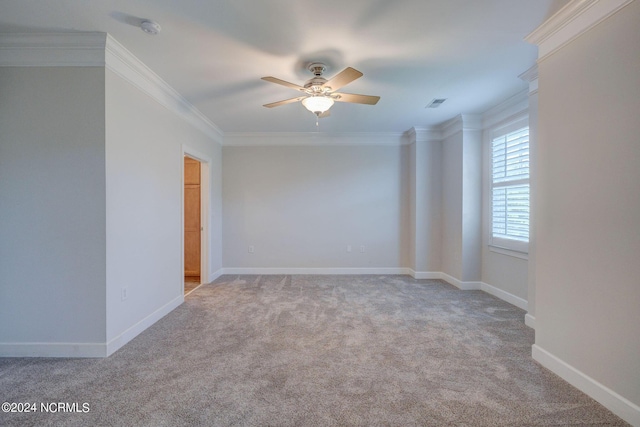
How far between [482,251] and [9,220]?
5468 millimetres

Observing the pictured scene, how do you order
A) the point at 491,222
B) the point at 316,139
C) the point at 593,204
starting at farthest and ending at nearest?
the point at 316,139 → the point at 491,222 → the point at 593,204

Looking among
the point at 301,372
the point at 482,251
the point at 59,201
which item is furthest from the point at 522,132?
the point at 59,201

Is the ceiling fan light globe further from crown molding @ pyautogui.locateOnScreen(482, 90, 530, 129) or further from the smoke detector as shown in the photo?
crown molding @ pyautogui.locateOnScreen(482, 90, 530, 129)

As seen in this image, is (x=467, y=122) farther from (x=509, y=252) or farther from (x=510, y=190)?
(x=509, y=252)

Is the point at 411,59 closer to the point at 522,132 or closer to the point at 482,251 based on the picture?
the point at 522,132

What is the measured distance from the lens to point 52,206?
94.9 inches

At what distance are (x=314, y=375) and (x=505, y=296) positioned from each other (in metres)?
3.11

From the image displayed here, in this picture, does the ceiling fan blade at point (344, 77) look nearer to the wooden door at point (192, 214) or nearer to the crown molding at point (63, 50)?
the crown molding at point (63, 50)

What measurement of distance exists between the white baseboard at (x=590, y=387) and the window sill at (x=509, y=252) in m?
1.49

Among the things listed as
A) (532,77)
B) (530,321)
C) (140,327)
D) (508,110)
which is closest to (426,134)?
(508,110)

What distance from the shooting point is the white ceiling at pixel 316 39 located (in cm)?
202

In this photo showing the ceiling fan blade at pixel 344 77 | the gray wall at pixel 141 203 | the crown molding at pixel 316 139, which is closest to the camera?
the ceiling fan blade at pixel 344 77

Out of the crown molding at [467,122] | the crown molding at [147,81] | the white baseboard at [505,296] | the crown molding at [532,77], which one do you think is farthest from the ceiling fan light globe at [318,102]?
the white baseboard at [505,296]

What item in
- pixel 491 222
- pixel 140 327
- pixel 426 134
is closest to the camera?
pixel 140 327
